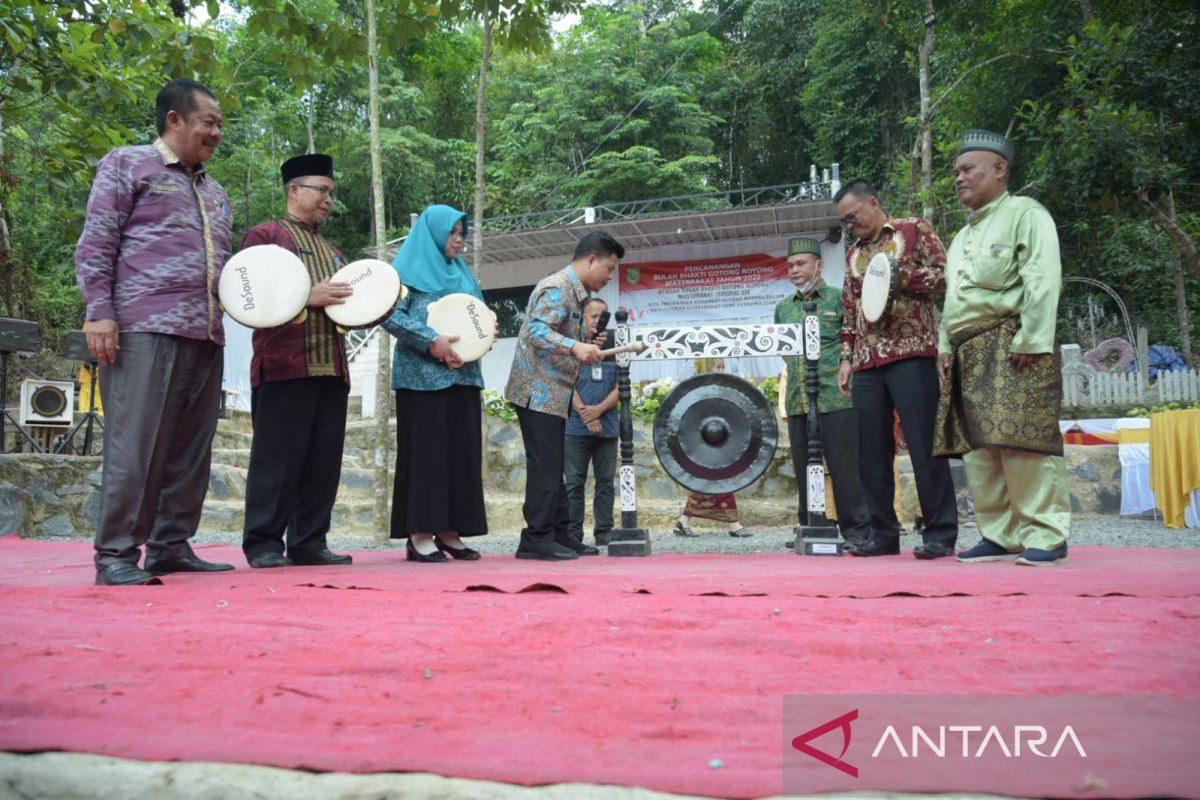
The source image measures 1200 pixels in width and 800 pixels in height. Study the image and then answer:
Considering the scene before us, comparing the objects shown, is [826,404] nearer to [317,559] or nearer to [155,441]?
[317,559]

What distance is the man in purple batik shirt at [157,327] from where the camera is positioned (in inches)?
127

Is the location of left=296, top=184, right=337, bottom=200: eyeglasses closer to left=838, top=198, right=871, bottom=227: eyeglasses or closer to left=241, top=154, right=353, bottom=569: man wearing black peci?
left=241, top=154, right=353, bottom=569: man wearing black peci

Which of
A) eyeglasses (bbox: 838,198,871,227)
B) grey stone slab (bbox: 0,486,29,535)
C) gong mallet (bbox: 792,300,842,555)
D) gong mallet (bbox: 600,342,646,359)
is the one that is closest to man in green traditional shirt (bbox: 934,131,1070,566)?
eyeglasses (bbox: 838,198,871,227)

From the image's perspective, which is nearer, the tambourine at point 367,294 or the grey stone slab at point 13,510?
the tambourine at point 367,294

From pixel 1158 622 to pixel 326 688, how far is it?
175 centimetres

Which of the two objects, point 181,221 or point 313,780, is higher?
point 181,221

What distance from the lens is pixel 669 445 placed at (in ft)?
18.1

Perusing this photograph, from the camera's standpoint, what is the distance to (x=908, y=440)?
428cm

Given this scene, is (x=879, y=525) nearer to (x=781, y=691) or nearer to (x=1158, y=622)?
(x=1158, y=622)

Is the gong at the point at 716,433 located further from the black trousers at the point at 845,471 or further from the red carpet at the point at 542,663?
the red carpet at the point at 542,663

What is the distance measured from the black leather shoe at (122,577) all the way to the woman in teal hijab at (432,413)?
1.27 metres

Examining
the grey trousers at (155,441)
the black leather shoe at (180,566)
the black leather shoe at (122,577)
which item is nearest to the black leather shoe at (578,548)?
the black leather shoe at (180,566)

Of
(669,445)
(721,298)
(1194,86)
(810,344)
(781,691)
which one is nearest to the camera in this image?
(781,691)

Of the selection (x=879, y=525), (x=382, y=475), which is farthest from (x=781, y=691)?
(x=382, y=475)
